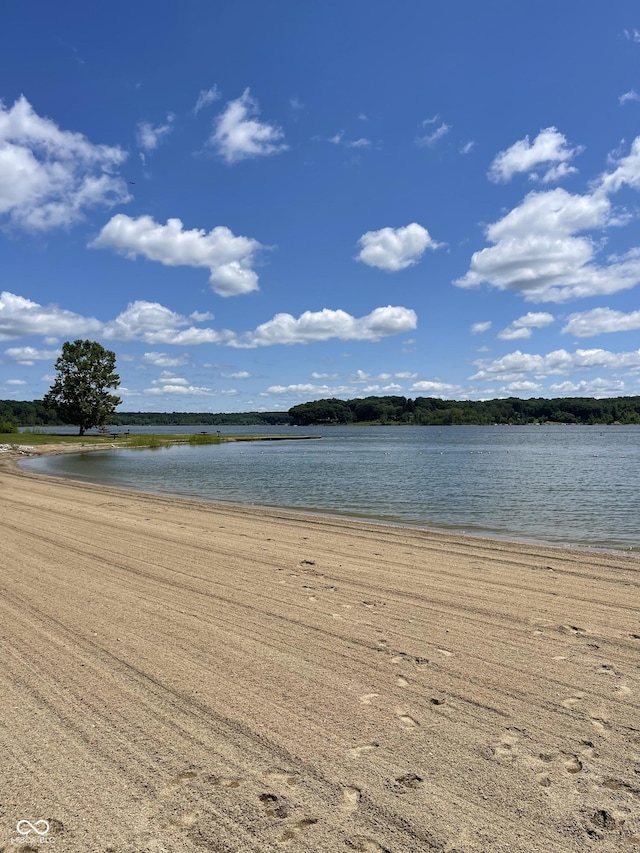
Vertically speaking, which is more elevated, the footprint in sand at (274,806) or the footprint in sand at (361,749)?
the footprint in sand at (274,806)

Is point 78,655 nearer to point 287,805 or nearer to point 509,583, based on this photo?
point 287,805

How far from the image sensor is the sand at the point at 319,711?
11.3 feet

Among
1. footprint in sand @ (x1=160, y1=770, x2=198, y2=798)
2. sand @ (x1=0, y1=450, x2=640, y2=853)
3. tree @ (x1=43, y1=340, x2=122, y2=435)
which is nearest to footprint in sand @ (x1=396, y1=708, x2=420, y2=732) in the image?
sand @ (x1=0, y1=450, x2=640, y2=853)

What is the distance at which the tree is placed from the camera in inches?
3268

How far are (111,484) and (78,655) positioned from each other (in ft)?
85.9

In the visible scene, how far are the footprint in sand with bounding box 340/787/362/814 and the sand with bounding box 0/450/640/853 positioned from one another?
0.04ft

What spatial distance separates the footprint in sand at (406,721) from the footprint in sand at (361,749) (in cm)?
35

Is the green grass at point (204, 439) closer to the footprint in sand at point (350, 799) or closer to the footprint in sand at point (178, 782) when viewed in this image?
the footprint in sand at point (178, 782)

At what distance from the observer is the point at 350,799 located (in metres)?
3.65

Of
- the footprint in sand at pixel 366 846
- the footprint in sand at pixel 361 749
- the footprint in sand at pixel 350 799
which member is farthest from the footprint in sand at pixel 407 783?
the footprint in sand at pixel 366 846

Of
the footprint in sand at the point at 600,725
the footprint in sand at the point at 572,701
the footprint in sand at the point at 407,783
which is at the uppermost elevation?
the footprint in sand at the point at 407,783

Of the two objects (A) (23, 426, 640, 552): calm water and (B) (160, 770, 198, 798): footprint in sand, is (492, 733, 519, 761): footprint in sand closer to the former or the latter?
(B) (160, 770, 198, 798): footprint in sand

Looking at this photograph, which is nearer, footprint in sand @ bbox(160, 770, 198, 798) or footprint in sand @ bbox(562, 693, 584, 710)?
footprint in sand @ bbox(160, 770, 198, 798)
